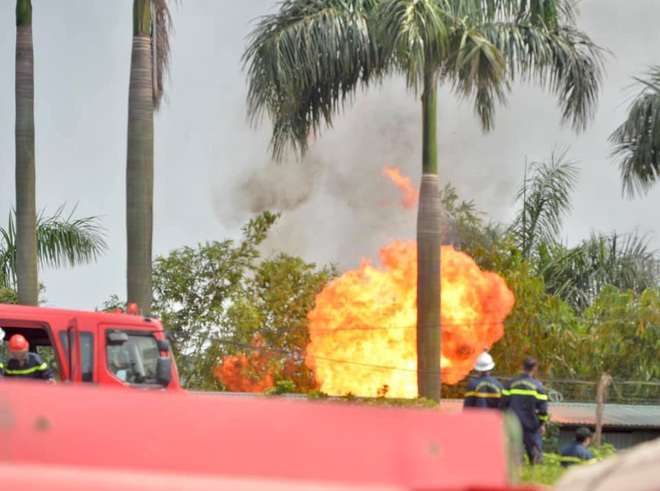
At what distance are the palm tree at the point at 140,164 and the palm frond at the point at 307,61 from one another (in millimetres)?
2125

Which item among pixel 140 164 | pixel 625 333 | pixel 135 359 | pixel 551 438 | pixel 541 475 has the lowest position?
pixel 551 438

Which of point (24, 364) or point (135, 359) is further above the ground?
point (24, 364)

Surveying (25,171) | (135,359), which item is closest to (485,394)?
(135,359)

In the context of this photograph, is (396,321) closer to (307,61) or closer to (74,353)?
(307,61)

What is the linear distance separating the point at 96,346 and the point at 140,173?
4.91 meters

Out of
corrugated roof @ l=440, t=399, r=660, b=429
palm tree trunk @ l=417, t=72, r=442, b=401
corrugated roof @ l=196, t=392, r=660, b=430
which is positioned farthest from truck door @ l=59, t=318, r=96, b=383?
corrugated roof @ l=440, t=399, r=660, b=429

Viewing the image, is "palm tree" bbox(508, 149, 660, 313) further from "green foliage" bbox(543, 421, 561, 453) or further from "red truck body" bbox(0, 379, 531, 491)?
"red truck body" bbox(0, 379, 531, 491)

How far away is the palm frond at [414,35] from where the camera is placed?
19.1 meters

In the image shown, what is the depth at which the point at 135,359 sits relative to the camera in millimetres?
14352

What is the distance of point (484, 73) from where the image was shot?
761 inches

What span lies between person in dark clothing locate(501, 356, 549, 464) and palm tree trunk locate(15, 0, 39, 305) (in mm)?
10832

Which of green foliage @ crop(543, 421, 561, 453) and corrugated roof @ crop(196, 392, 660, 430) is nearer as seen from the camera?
green foliage @ crop(543, 421, 561, 453)

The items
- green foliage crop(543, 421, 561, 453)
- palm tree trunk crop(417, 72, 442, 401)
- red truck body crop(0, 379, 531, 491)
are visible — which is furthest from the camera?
green foliage crop(543, 421, 561, 453)

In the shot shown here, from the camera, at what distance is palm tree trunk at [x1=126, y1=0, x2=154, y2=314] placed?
1823 centimetres
